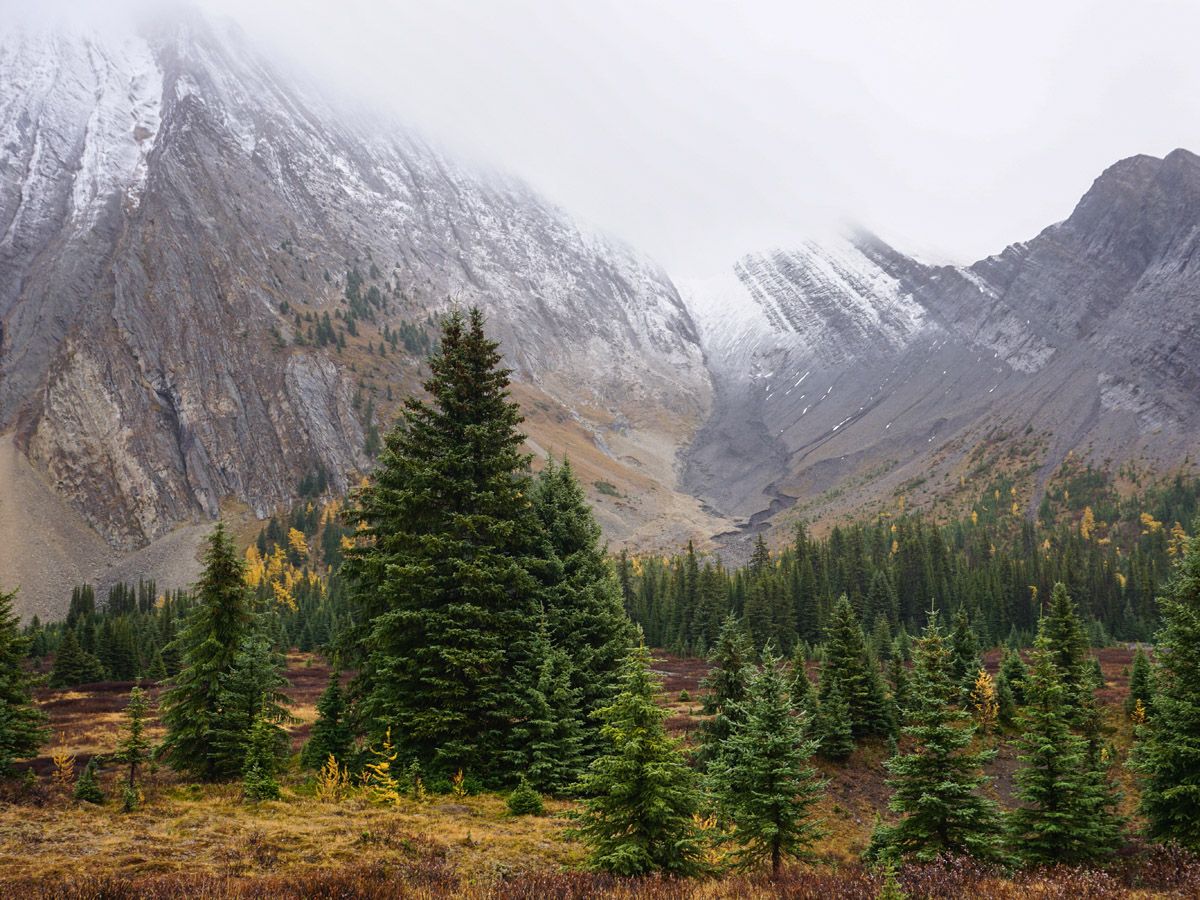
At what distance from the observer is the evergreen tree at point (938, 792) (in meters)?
14.0

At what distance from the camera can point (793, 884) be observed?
10.8 meters

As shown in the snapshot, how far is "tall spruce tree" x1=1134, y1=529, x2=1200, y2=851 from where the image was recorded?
16.1 metres

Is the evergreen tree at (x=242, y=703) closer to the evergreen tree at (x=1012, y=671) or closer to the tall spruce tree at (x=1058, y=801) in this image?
the tall spruce tree at (x=1058, y=801)

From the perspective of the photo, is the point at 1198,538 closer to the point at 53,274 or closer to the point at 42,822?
the point at 42,822

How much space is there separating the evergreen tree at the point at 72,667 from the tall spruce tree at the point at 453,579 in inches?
2526

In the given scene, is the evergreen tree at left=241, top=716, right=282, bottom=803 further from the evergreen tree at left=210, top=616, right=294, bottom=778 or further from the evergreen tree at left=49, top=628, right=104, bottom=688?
the evergreen tree at left=49, top=628, right=104, bottom=688

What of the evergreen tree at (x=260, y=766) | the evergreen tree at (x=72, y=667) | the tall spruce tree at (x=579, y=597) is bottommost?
the evergreen tree at (x=72, y=667)

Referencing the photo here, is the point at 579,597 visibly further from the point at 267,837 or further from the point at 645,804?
the point at 267,837

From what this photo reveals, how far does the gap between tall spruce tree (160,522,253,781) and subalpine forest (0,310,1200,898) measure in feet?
0.36

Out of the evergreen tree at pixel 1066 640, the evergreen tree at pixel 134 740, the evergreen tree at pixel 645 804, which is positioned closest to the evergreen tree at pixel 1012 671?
the evergreen tree at pixel 1066 640

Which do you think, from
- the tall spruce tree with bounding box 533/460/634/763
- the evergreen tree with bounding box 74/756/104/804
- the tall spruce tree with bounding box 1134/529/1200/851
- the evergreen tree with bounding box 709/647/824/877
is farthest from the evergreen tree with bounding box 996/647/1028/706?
the evergreen tree with bounding box 74/756/104/804

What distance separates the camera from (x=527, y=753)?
18953 mm

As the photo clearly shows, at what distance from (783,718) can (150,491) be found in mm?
191454

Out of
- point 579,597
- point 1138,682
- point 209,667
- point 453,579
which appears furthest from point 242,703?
point 1138,682
